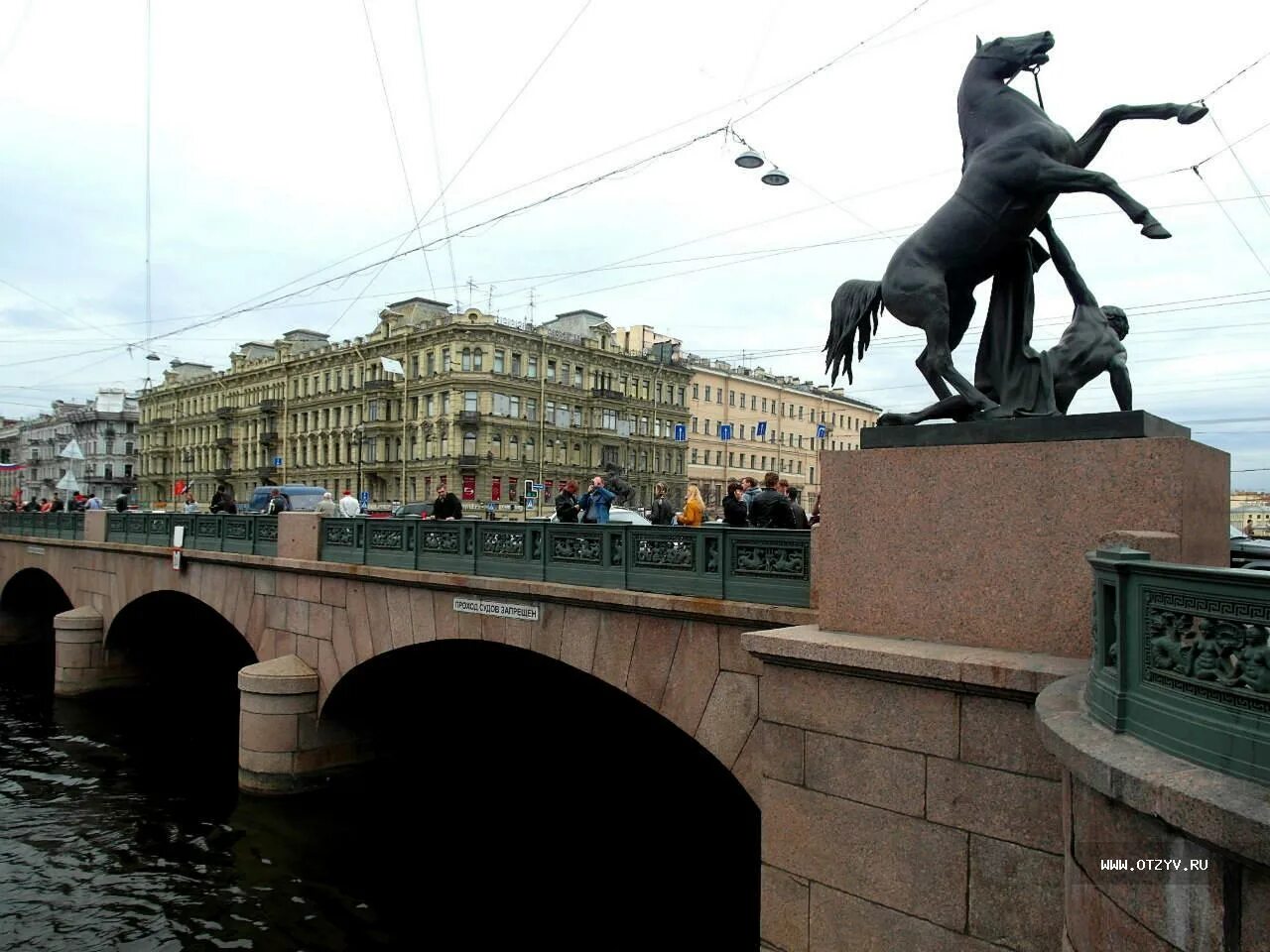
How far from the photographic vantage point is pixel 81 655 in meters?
19.5

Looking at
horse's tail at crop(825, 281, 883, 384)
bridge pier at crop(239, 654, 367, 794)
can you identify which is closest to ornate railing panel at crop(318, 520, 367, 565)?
bridge pier at crop(239, 654, 367, 794)

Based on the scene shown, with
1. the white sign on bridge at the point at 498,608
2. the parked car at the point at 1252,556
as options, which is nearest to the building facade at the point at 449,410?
the white sign on bridge at the point at 498,608

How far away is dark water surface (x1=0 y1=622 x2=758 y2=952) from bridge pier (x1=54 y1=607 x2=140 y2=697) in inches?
74.5

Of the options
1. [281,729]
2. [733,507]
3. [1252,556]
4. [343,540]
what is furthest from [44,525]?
[1252,556]

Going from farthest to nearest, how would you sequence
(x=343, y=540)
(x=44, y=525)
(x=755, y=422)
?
(x=755, y=422) → (x=44, y=525) → (x=343, y=540)

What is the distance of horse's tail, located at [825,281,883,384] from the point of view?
6.34 metres

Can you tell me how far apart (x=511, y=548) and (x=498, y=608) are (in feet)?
2.09

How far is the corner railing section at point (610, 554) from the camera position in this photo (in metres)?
6.93

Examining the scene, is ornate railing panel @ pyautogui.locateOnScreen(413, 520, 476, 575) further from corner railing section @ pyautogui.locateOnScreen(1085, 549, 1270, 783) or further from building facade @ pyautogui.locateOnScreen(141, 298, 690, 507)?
building facade @ pyautogui.locateOnScreen(141, 298, 690, 507)

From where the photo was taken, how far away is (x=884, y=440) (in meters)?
5.50

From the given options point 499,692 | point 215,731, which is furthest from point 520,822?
point 215,731

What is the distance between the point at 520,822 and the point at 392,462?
2134 inches

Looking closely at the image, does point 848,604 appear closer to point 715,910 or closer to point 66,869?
point 715,910

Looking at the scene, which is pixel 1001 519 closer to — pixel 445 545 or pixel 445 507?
pixel 445 545
